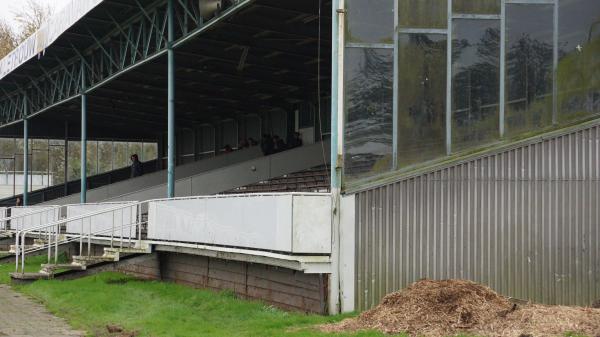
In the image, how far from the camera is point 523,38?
47.9 ft

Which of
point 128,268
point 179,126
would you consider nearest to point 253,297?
point 128,268

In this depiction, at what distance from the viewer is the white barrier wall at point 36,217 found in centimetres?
2952

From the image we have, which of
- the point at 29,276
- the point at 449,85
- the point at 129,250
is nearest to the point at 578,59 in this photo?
the point at 449,85

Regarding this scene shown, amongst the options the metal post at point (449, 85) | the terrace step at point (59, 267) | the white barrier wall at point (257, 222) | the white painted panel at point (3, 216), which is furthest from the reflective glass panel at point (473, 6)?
the white painted panel at point (3, 216)

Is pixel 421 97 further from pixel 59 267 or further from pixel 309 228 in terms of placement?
pixel 59 267

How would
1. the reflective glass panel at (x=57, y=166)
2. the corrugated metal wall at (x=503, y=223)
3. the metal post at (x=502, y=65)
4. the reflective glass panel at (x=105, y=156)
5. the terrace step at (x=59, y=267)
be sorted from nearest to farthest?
1. the corrugated metal wall at (x=503, y=223)
2. the metal post at (x=502, y=65)
3. the terrace step at (x=59, y=267)
4. the reflective glass panel at (x=105, y=156)
5. the reflective glass panel at (x=57, y=166)

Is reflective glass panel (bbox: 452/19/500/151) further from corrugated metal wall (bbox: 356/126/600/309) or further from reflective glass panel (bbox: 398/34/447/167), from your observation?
corrugated metal wall (bbox: 356/126/600/309)

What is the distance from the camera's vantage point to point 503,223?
46.4 ft

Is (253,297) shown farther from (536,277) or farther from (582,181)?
(582,181)

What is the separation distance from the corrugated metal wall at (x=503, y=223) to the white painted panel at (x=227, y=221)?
132 cm

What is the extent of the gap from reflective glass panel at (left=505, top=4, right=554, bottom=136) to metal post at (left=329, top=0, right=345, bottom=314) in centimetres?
291

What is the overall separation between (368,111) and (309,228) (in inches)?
86.0

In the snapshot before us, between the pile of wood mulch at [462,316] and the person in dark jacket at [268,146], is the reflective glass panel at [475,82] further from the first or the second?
the person in dark jacket at [268,146]

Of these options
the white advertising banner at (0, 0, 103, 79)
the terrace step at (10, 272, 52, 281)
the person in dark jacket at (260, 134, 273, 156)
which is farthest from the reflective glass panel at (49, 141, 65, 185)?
the terrace step at (10, 272, 52, 281)
